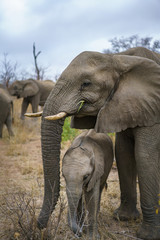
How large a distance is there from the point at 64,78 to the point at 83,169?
77 centimetres

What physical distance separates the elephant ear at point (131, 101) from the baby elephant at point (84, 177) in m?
0.23

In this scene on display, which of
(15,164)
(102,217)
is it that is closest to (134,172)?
(102,217)

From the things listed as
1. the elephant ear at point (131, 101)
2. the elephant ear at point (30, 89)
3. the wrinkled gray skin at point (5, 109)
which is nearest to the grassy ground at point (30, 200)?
the wrinkled gray skin at point (5, 109)

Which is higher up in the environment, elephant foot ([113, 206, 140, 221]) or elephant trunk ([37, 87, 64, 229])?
elephant trunk ([37, 87, 64, 229])

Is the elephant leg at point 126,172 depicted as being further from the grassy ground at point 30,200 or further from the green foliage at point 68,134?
the green foliage at point 68,134

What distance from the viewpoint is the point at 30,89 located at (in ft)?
39.3

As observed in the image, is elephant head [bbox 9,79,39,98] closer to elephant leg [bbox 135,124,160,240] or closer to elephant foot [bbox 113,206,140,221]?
elephant foot [bbox 113,206,140,221]

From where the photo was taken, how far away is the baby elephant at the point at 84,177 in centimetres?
239

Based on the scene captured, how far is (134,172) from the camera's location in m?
3.28

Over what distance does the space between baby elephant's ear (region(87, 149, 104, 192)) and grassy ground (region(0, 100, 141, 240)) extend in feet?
0.92

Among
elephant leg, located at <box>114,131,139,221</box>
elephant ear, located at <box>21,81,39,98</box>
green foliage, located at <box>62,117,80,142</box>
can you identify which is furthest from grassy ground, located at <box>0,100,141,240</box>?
elephant ear, located at <box>21,81,39,98</box>

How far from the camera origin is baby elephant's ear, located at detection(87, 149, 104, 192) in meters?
2.53

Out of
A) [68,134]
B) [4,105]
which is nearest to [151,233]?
[68,134]

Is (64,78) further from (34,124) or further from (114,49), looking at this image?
(114,49)
